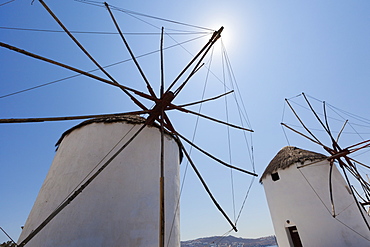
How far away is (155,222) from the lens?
6145 mm

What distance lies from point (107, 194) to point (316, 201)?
1152cm

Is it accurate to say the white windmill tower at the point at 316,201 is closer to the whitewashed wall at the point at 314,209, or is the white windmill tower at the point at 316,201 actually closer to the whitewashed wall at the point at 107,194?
the whitewashed wall at the point at 314,209

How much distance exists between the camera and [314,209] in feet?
36.0

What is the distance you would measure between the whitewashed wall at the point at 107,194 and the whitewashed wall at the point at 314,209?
8416 millimetres

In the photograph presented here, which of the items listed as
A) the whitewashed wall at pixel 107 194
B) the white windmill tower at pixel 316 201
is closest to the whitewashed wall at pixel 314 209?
the white windmill tower at pixel 316 201

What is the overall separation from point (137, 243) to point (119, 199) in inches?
53.5

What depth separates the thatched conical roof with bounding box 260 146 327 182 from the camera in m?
12.7

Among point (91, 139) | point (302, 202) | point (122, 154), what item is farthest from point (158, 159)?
point (302, 202)

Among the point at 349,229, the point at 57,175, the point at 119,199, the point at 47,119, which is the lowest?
the point at 349,229

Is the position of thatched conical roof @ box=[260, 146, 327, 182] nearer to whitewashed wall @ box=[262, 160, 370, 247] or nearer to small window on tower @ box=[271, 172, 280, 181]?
small window on tower @ box=[271, 172, 280, 181]

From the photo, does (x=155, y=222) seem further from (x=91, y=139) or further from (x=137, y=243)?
(x=91, y=139)

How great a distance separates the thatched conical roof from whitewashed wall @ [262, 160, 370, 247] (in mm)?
352

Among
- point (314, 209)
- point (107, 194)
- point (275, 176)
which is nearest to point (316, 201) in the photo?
point (314, 209)

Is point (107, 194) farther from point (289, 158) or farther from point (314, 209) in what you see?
point (289, 158)
